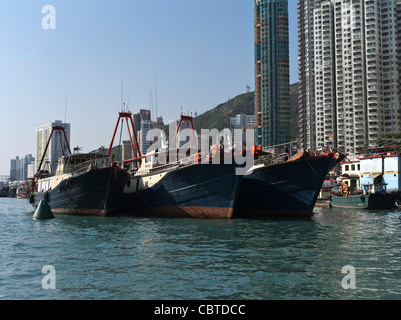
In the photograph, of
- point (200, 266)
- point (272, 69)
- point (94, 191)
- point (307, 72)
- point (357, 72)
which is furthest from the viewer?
point (307, 72)

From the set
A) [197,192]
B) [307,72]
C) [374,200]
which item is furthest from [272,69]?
[197,192]

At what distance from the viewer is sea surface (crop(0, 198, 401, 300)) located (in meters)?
9.06

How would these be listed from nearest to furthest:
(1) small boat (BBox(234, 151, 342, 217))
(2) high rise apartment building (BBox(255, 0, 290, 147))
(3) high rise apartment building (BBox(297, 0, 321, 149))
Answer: (1) small boat (BBox(234, 151, 342, 217))
(2) high rise apartment building (BBox(255, 0, 290, 147))
(3) high rise apartment building (BBox(297, 0, 321, 149))

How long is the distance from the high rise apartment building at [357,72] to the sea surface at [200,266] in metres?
98.7

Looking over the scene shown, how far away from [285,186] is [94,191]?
48.6ft

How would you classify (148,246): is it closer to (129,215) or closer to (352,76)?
(129,215)

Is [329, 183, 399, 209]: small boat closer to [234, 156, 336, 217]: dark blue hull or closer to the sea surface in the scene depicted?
[234, 156, 336, 217]: dark blue hull

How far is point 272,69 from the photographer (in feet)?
431

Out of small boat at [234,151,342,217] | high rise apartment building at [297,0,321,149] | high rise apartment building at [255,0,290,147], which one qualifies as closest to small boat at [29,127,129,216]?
small boat at [234,151,342,217]

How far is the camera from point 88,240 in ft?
57.1

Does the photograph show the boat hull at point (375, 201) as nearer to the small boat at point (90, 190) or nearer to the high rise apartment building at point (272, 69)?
the small boat at point (90, 190)

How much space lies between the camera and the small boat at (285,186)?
94.0ft

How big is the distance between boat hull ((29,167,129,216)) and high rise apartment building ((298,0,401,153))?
3565 inches

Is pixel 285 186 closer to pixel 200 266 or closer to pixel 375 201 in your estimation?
pixel 200 266
